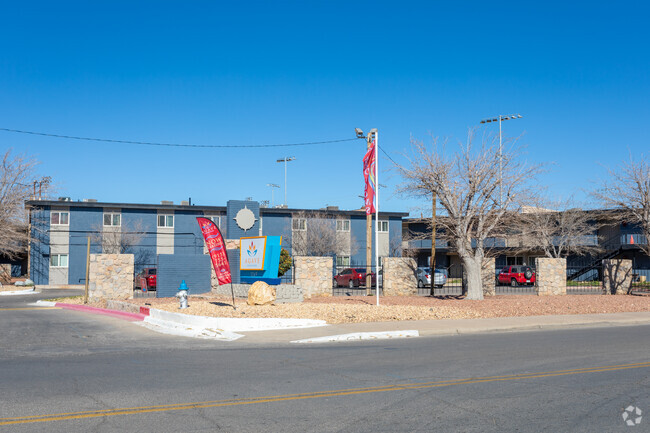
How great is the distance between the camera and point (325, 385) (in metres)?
8.77

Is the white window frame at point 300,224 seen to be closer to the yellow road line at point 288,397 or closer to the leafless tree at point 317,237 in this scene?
the leafless tree at point 317,237

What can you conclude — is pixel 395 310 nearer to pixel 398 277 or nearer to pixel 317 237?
pixel 398 277

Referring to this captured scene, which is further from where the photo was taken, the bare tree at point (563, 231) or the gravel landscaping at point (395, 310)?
the bare tree at point (563, 231)

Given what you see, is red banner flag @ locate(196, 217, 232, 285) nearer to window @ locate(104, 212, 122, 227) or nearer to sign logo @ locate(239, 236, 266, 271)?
sign logo @ locate(239, 236, 266, 271)

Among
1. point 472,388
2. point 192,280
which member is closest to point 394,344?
point 472,388

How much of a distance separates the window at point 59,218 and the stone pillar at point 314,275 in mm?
29531

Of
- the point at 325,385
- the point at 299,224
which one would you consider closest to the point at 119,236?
the point at 299,224

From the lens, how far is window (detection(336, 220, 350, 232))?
182 feet

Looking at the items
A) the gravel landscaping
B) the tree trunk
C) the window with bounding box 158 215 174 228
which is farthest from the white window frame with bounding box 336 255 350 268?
the gravel landscaping

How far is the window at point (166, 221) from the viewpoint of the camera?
172 ft

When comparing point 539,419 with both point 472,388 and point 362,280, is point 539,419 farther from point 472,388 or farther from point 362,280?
point 362,280

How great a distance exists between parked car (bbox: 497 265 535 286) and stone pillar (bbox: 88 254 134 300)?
28.8 m

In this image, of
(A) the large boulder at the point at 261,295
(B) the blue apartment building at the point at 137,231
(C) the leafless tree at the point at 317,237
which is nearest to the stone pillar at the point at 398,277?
(A) the large boulder at the point at 261,295

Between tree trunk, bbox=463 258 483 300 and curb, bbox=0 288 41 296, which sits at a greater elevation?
tree trunk, bbox=463 258 483 300
